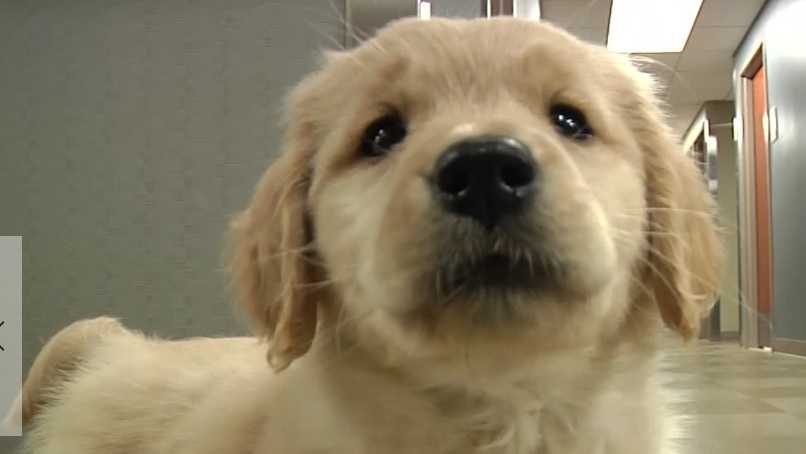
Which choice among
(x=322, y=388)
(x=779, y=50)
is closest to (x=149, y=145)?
(x=322, y=388)

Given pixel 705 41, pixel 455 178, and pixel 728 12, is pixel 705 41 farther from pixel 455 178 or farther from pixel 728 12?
pixel 455 178

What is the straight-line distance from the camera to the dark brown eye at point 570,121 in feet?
4.17

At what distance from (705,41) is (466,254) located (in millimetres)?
9533

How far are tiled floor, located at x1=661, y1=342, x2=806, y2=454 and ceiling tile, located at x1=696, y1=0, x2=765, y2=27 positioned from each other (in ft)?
14.2

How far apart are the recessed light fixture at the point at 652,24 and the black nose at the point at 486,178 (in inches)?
301

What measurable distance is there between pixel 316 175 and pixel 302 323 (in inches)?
8.6

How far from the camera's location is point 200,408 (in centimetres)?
165

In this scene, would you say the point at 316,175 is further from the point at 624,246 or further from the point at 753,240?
the point at 753,240

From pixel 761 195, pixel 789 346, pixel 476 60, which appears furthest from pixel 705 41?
pixel 476 60

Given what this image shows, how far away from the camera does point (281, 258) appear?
53.4 inches

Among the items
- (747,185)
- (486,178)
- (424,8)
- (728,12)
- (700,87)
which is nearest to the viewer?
(486,178)

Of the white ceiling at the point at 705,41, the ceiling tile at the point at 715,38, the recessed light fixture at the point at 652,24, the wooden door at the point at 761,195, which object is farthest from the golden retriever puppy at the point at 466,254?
the ceiling tile at the point at 715,38

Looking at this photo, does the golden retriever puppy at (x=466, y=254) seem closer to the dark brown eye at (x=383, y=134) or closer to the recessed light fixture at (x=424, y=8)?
the dark brown eye at (x=383, y=134)

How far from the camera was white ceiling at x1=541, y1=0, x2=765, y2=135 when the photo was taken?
8062 millimetres
